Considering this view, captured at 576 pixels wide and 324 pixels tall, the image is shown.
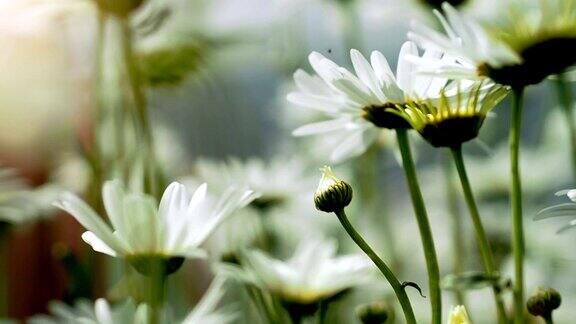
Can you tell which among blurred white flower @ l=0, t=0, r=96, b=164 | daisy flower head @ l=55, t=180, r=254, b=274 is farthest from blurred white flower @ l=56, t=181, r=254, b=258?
blurred white flower @ l=0, t=0, r=96, b=164

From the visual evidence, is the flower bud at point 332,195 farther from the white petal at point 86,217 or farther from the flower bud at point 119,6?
the flower bud at point 119,6

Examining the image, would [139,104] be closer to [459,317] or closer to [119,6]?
[119,6]

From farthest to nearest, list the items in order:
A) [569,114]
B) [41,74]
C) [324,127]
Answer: [41,74] → [569,114] → [324,127]

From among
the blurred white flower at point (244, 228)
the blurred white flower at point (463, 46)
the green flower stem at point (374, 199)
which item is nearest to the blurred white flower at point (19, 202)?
the blurred white flower at point (244, 228)

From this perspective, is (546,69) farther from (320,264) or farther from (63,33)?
(63,33)

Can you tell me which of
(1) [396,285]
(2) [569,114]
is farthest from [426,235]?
(2) [569,114]

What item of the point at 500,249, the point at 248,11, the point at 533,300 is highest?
the point at 248,11

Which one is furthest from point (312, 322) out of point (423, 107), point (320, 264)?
point (423, 107)
